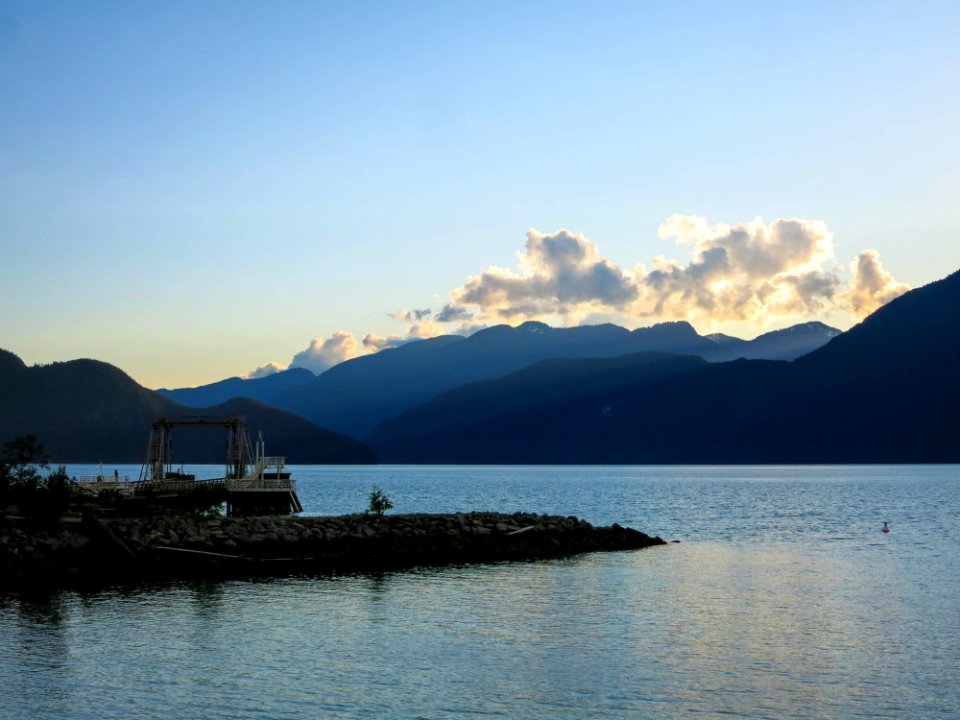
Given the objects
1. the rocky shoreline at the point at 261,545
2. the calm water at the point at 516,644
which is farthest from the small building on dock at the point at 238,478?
the calm water at the point at 516,644

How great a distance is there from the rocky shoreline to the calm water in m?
4.95

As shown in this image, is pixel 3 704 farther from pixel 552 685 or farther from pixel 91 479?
pixel 91 479

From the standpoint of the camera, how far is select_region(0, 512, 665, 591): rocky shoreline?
5459 cm

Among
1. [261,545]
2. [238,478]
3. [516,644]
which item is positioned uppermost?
[238,478]

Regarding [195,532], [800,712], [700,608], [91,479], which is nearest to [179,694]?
[800,712]

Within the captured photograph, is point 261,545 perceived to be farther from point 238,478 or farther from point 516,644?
point 516,644

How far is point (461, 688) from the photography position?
98.1 feet

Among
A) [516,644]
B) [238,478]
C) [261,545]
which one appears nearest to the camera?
[516,644]

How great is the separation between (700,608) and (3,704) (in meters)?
27.0

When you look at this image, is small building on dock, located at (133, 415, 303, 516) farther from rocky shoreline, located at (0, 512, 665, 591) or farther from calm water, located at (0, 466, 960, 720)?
calm water, located at (0, 466, 960, 720)

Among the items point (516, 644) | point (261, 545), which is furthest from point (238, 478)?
point (516, 644)

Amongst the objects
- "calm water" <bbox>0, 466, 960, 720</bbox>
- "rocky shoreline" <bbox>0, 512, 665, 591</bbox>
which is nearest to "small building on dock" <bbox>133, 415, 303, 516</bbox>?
"rocky shoreline" <bbox>0, 512, 665, 591</bbox>

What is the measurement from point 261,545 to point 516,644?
91.5 feet

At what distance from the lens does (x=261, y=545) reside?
60.5m
